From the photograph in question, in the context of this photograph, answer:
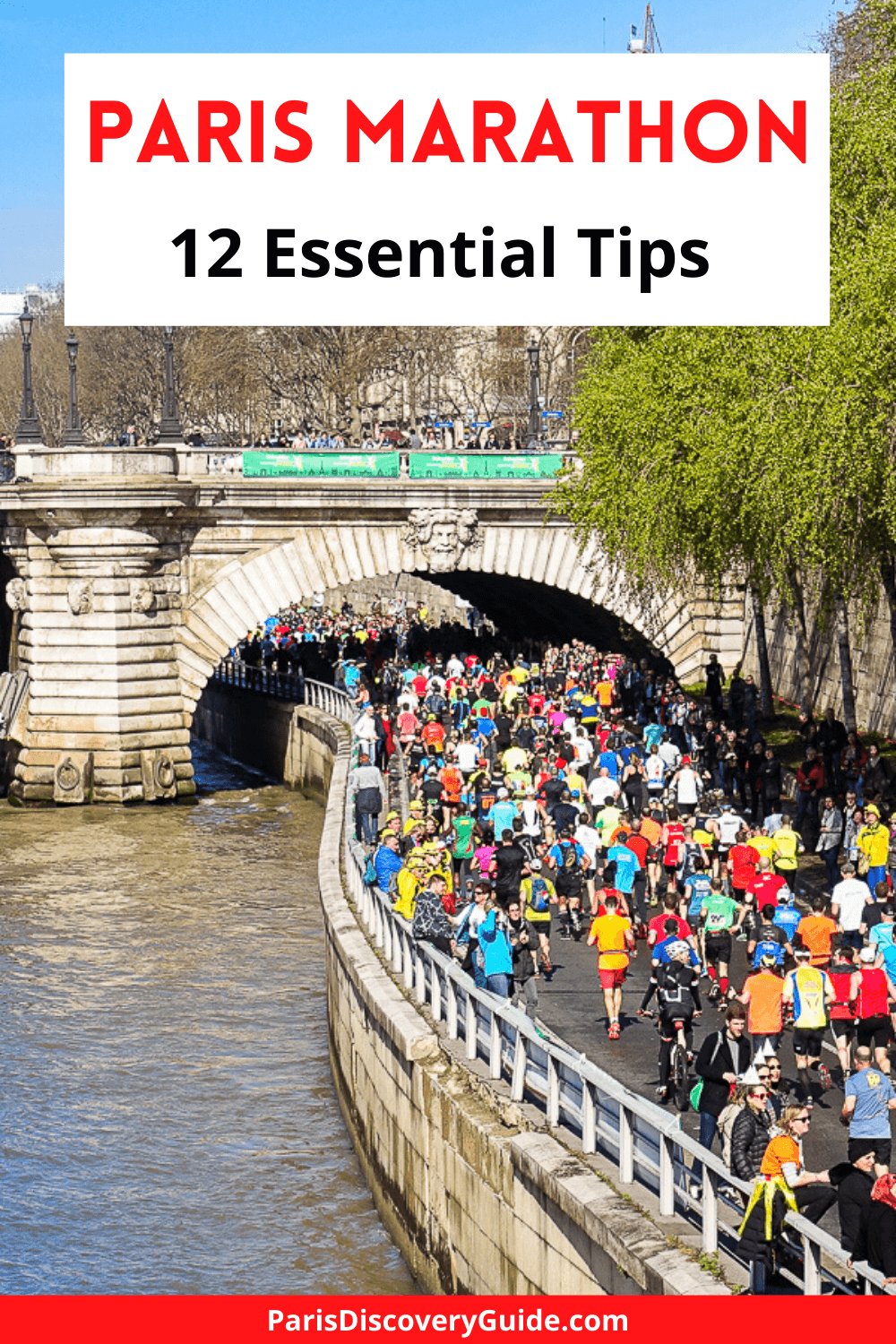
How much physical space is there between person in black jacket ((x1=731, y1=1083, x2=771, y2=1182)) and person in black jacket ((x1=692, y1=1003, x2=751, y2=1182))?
1.80 meters

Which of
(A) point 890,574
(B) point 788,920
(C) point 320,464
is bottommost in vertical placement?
(B) point 788,920

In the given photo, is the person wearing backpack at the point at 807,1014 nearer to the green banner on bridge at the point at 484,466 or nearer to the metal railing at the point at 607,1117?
the metal railing at the point at 607,1117

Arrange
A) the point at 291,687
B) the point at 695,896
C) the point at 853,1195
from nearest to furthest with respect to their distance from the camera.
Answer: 1. the point at 853,1195
2. the point at 695,896
3. the point at 291,687

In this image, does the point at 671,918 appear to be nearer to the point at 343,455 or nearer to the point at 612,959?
the point at 612,959

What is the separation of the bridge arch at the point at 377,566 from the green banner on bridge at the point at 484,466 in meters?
0.77

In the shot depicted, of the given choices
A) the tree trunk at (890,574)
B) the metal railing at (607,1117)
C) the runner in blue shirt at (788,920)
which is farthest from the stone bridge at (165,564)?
the metal railing at (607,1117)

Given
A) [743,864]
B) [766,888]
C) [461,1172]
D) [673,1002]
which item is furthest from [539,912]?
[461,1172]

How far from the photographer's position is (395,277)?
21.5 m

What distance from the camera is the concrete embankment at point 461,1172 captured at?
45.8 feet

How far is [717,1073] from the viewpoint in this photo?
1619cm

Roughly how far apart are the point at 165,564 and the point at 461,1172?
1295 inches

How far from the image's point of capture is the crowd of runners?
49.9 ft
